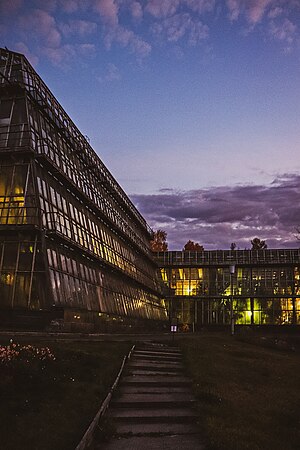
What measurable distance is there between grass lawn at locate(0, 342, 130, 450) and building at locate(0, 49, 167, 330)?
14.1m

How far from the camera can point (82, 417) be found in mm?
9727

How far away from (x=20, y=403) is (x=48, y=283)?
18.5 m

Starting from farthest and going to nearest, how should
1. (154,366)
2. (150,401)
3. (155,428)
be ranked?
(154,366) → (150,401) → (155,428)

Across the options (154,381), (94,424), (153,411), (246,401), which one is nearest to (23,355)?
(154,381)

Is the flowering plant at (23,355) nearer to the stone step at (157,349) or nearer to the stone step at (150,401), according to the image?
the stone step at (150,401)

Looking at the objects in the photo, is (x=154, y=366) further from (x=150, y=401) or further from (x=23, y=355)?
(x=23, y=355)

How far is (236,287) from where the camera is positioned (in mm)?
76375

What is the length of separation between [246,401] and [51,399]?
17.0ft

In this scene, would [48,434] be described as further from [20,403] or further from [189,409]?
[189,409]

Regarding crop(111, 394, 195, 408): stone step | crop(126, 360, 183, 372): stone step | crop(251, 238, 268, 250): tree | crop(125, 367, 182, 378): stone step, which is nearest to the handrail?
crop(111, 394, 195, 408): stone step

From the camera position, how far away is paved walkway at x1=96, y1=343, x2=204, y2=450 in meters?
8.94

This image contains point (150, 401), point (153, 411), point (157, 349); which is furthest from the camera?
point (157, 349)

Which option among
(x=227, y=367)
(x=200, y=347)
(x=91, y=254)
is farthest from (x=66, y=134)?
(x=227, y=367)

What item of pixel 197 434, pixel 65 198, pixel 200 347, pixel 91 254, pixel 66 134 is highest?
pixel 66 134
